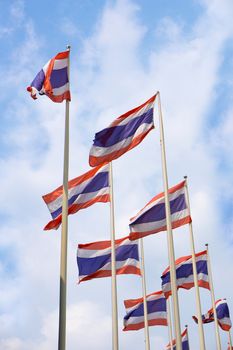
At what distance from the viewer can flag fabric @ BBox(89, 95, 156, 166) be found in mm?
18062

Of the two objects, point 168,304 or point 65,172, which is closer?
point 65,172

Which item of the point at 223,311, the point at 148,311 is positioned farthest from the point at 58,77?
the point at 223,311

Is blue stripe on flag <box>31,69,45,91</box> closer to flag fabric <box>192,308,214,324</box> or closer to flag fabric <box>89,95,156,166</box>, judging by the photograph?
flag fabric <box>89,95,156,166</box>

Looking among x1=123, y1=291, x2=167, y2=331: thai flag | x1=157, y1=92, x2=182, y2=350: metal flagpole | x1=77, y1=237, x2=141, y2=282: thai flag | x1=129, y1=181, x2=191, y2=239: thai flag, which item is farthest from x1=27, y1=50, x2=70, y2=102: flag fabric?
x1=123, y1=291, x2=167, y2=331: thai flag

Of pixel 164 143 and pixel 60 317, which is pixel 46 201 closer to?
pixel 164 143

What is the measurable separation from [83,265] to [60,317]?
38.6ft

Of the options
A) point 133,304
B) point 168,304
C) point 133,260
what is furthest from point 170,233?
point 168,304

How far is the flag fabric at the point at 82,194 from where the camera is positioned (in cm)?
2027

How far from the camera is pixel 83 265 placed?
23766 millimetres

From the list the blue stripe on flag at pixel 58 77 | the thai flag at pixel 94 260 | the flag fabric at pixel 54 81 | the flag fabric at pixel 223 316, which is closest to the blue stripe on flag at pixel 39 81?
the flag fabric at pixel 54 81

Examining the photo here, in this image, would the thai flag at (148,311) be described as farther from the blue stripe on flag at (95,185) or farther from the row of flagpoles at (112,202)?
the blue stripe on flag at (95,185)

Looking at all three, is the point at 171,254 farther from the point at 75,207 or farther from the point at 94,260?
the point at 94,260

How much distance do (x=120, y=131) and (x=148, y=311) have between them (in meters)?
17.6

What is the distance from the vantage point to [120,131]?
1841 centimetres
